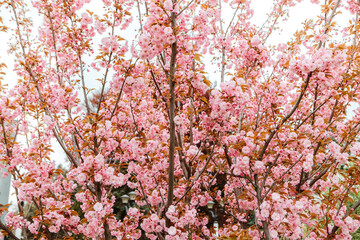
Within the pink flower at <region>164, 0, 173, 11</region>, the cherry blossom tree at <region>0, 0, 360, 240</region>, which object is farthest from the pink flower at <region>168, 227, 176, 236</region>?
the pink flower at <region>164, 0, 173, 11</region>

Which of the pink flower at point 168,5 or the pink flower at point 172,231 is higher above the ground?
the pink flower at point 168,5

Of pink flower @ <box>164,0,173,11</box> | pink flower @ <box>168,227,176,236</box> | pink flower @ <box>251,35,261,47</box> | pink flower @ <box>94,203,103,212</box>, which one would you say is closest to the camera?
pink flower @ <box>164,0,173,11</box>

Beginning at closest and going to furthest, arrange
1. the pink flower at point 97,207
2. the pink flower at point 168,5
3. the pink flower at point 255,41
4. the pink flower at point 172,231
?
1. the pink flower at point 168,5
2. the pink flower at point 97,207
3. the pink flower at point 172,231
4. the pink flower at point 255,41

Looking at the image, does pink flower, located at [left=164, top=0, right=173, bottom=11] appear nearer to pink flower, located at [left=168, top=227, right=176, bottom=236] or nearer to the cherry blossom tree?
the cherry blossom tree

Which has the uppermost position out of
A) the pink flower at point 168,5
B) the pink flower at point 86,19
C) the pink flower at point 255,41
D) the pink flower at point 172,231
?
the pink flower at point 86,19

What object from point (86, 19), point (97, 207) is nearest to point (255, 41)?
point (86, 19)

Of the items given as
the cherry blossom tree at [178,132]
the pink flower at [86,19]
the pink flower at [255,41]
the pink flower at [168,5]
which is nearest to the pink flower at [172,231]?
the cherry blossom tree at [178,132]

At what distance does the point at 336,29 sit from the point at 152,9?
296 centimetres

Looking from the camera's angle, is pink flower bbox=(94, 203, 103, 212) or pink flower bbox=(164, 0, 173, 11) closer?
pink flower bbox=(164, 0, 173, 11)

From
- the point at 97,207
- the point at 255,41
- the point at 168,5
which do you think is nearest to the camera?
the point at 168,5

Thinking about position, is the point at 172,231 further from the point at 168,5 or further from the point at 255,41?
the point at 255,41

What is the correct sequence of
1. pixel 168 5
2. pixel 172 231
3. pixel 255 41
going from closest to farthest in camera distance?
pixel 168 5 < pixel 172 231 < pixel 255 41

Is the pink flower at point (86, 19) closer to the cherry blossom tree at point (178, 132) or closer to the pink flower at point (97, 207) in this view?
the cherry blossom tree at point (178, 132)

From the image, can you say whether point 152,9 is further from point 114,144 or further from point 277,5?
point 277,5
